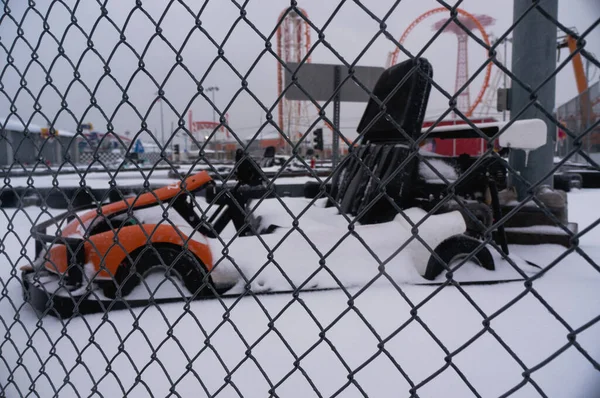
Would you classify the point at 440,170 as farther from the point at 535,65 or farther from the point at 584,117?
the point at 584,117

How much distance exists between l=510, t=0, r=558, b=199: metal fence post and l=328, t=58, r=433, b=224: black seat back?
1.17 metres

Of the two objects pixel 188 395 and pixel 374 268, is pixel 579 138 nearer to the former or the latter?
pixel 188 395

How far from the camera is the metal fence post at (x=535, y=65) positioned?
333cm

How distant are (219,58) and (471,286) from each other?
215 cm

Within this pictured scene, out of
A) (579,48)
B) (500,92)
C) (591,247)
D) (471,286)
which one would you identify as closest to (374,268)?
(471,286)

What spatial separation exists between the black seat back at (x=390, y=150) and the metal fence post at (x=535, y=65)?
3.84ft

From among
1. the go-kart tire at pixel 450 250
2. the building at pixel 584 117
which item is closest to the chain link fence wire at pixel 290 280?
the go-kart tire at pixel 450 250

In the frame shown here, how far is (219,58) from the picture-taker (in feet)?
3.63

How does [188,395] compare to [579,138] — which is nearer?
[579,138]

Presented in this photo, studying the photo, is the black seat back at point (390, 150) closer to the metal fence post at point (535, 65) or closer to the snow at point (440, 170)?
the snow at point (440, 170)

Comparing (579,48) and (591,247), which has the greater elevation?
(579,48)

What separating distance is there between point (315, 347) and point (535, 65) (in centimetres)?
324

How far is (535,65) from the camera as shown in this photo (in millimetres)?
3373

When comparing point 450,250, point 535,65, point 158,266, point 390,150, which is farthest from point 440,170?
point 158,266
